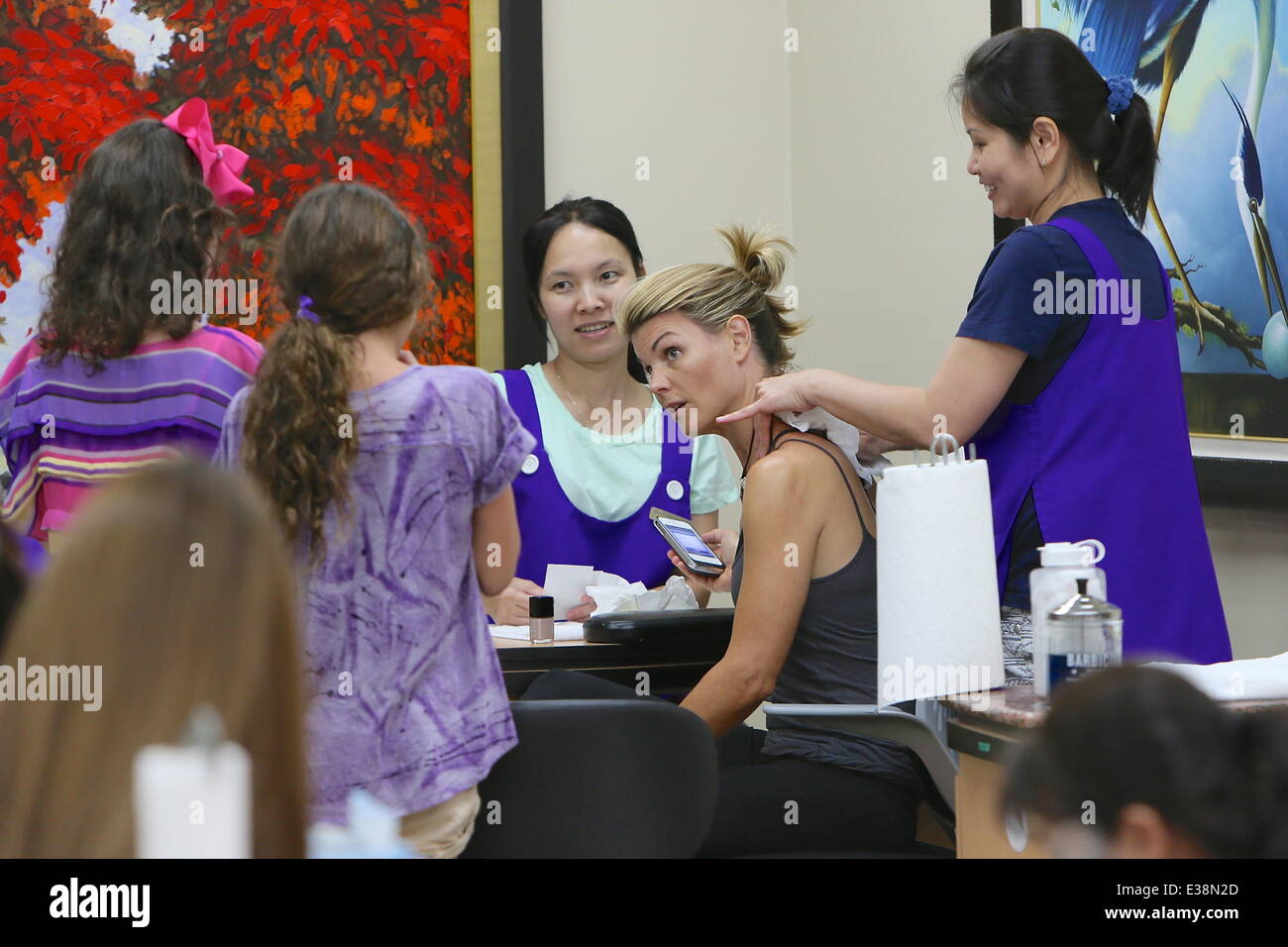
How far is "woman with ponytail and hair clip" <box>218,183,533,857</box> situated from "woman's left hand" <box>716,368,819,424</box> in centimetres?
51

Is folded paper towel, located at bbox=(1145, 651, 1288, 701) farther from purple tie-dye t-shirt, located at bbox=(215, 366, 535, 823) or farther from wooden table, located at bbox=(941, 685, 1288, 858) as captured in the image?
→ purple tie-dye t-shirt, located at bbox=(215, 366, 535, 823)

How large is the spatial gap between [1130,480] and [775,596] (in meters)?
0.53

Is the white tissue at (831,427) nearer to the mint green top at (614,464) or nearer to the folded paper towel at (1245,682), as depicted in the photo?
the folded paper towel at (1245,682)

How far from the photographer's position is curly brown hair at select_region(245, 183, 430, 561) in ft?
5.31

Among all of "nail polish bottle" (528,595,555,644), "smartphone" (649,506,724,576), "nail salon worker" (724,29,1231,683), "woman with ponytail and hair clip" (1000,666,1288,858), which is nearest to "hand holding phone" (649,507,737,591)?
"smartphone" (649,506,724,576)

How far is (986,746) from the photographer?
1519mm

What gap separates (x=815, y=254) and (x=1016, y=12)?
1.04 m

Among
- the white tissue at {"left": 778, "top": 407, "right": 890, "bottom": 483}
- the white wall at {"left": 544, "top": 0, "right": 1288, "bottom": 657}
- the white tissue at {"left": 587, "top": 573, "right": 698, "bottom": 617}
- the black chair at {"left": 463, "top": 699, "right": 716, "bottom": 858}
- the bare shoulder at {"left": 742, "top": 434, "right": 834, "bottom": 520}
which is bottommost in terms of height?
the black chair at {"left": 463, "top": 699, "right": 716, "bottom": 858}

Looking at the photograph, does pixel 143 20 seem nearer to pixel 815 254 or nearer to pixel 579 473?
pixel 579 473

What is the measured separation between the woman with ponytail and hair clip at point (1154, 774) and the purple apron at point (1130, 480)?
3.08 feet

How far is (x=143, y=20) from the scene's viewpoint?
332cm

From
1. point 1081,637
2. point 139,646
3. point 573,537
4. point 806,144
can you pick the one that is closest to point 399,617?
point 1081,637

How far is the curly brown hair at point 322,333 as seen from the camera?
5.31 ft
